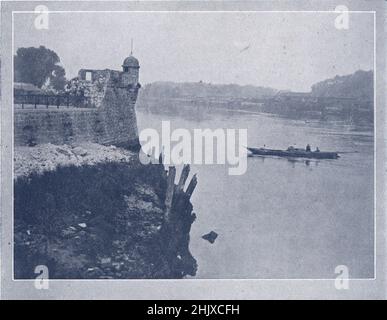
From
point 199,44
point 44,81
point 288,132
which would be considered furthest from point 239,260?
point 44,81

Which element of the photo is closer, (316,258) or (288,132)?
(316,258)

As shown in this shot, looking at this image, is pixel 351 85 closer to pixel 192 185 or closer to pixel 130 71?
pixel 192 185

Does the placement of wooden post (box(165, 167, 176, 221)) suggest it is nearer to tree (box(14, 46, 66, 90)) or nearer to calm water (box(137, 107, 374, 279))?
calm water (box(137, 107, 374, 279))

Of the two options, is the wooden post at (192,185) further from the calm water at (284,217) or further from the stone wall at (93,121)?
the stone wall at (93,121)

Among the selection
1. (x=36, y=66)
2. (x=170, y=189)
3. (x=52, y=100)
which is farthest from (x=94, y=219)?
(x=36, y=66)

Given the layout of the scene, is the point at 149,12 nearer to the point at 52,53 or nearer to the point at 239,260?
the point at 52,53

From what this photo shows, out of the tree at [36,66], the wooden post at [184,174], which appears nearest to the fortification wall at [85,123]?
the tree at [36,66]
